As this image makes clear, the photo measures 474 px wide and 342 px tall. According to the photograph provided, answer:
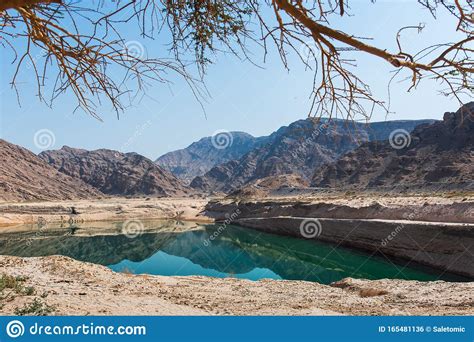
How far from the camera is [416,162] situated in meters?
60.9

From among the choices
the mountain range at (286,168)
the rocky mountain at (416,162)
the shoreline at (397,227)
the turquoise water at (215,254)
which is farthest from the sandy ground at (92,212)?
the rocky mountain at (416,162)

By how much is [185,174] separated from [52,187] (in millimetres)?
119206

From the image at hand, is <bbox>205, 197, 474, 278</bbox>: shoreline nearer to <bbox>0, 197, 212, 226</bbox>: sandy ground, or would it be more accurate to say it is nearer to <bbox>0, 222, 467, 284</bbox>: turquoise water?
<bbox>0, 222, 467, 284</bbox>: turquoise water

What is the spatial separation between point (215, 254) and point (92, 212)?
27731mm

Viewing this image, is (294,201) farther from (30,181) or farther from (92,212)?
(30,181)

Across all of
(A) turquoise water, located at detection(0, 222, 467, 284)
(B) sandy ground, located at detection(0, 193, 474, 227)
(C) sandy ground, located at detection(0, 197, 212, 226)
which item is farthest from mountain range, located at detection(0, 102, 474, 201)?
(C) sandy ground, located at detection(0, 197, 212, 226)

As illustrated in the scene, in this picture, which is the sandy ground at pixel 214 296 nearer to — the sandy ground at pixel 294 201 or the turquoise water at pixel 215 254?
the turquoise water at pixel 215 254

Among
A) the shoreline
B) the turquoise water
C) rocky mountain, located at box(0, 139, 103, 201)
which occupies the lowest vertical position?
the turquoise water

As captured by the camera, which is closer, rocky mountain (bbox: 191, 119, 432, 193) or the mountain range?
the mountain range

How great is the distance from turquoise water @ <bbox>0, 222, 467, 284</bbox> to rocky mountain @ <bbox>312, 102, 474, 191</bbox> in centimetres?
2546

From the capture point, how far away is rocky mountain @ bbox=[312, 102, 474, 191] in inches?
→ 2026

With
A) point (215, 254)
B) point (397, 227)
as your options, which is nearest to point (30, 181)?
point (215, 254)

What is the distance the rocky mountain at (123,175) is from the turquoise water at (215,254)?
63.2 m

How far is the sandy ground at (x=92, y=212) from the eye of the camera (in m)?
44.0
